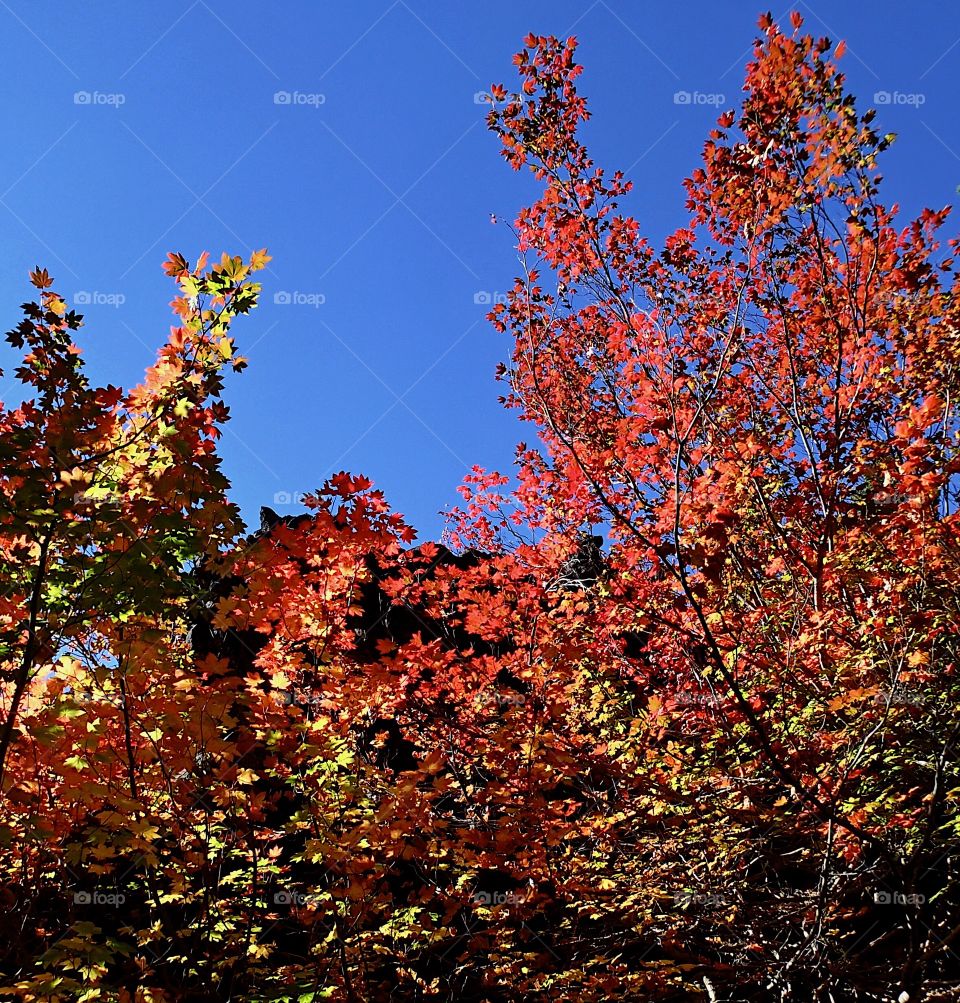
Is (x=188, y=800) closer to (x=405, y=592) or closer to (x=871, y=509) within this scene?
(x=405, y=592)

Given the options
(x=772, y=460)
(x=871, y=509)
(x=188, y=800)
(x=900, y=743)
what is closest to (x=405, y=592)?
(x=188, y=800)

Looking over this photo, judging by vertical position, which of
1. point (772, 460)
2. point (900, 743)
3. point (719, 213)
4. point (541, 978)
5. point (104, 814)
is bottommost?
point (541, 978)

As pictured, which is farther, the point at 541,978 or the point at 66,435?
the point at 541,978

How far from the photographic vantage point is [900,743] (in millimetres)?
5934

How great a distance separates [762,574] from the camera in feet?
24.5

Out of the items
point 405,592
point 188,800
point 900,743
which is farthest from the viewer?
point 405,592

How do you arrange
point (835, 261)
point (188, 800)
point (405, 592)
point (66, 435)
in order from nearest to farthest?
point (66, 435), point (188, 800), point (835, 261), point (405, 592)

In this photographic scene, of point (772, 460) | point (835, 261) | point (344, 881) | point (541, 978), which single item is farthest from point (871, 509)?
point (344, 881)

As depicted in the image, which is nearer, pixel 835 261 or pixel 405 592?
pixel 835 261

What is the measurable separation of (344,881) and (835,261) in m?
7.67

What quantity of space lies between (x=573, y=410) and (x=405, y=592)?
3033 mm

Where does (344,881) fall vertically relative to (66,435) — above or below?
below

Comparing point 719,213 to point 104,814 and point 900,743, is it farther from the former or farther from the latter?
point 104,814

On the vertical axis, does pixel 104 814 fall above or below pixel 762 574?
below
